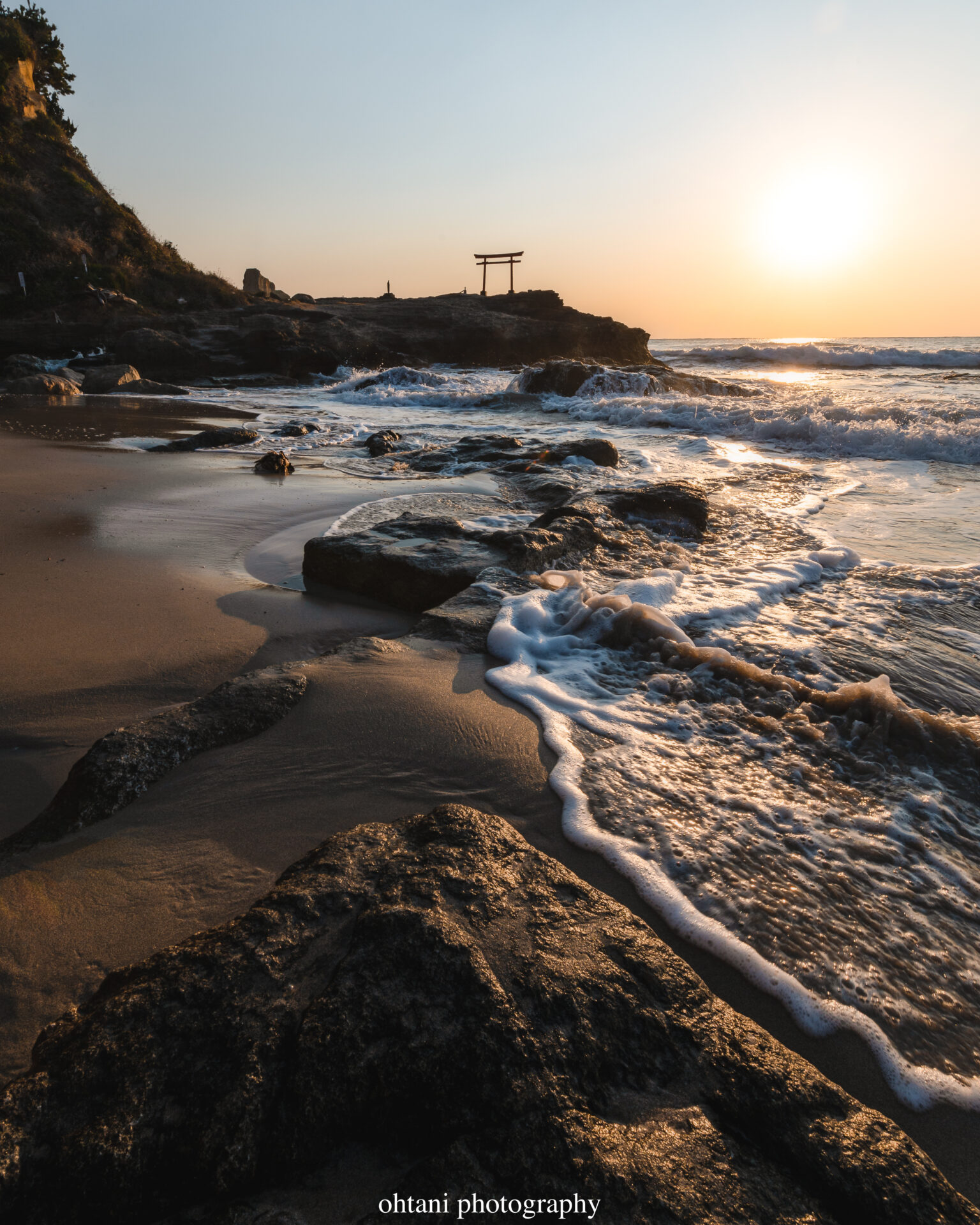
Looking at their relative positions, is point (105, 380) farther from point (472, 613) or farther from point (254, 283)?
point (254, 283)

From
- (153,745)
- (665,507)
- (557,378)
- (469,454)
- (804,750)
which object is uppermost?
(557,378)

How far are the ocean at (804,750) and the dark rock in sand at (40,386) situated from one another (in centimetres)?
1329

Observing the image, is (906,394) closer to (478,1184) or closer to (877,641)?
(877,641)

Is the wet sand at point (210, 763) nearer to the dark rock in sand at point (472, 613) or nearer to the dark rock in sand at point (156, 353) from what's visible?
the dark rock in sand at point (472, 613)

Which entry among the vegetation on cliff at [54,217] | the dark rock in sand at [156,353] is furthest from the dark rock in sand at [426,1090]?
the vegetation on cliff at [54,217]

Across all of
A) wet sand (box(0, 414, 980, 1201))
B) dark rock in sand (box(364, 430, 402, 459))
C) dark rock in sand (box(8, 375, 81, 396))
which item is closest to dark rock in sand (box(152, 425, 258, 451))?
dark rock in sand (box(364, 430, 402, 459))

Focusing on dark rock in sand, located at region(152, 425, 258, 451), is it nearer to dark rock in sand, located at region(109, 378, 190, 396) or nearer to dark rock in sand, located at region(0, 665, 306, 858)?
dark rock in sand, located at region(0, 665, 306, 858)

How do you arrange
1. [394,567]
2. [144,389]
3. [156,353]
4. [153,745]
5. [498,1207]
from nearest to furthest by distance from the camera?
[498,1207] → [153,745] → [394,567] → [144,389] → [156,353]

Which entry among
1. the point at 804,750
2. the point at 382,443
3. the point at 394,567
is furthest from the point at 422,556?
the point at 382,443

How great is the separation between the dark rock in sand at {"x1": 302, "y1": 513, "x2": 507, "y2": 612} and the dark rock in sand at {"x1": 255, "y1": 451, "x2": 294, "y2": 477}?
11.9 feet

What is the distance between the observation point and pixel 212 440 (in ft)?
29.1

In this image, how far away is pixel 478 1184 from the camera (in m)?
0.85

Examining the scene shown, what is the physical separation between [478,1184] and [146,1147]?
454 millimetres

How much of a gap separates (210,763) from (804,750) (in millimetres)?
2098
